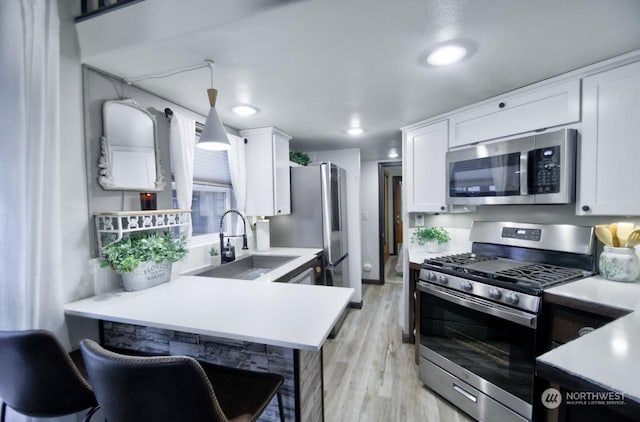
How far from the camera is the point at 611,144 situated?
57.9 inches

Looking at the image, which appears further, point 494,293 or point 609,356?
point 494,293

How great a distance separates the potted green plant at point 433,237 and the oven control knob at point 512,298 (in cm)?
105

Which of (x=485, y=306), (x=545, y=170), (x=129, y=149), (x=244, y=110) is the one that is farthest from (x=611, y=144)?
(x=129, y=149)

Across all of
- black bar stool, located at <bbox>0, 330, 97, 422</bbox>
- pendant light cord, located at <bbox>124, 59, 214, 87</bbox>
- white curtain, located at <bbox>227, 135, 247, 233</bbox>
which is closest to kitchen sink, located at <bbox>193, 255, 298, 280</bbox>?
white curtain, located at <bbox>227, 135, 247, 233</bbox>

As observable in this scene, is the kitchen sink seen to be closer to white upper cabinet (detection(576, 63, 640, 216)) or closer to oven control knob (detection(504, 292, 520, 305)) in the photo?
oven control knob (detection(504, 292, 520, 305))

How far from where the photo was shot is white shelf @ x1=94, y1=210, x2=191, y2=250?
4.62 ft

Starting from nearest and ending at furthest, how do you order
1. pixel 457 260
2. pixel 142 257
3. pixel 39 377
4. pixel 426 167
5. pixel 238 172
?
pixel 39 377 → pixel 142 257 → pixel 457 260 → pixel 426 167 → pixel 238 172

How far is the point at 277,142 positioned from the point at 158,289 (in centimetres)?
174

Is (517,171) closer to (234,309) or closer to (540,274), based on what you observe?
(540,274)

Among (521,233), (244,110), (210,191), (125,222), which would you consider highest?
(244,110)

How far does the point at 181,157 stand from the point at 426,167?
80.3 inches

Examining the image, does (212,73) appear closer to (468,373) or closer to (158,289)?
(158,289)

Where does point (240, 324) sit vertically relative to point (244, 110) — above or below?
below

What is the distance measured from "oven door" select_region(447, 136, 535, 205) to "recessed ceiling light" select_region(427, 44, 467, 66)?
2.69 feet
